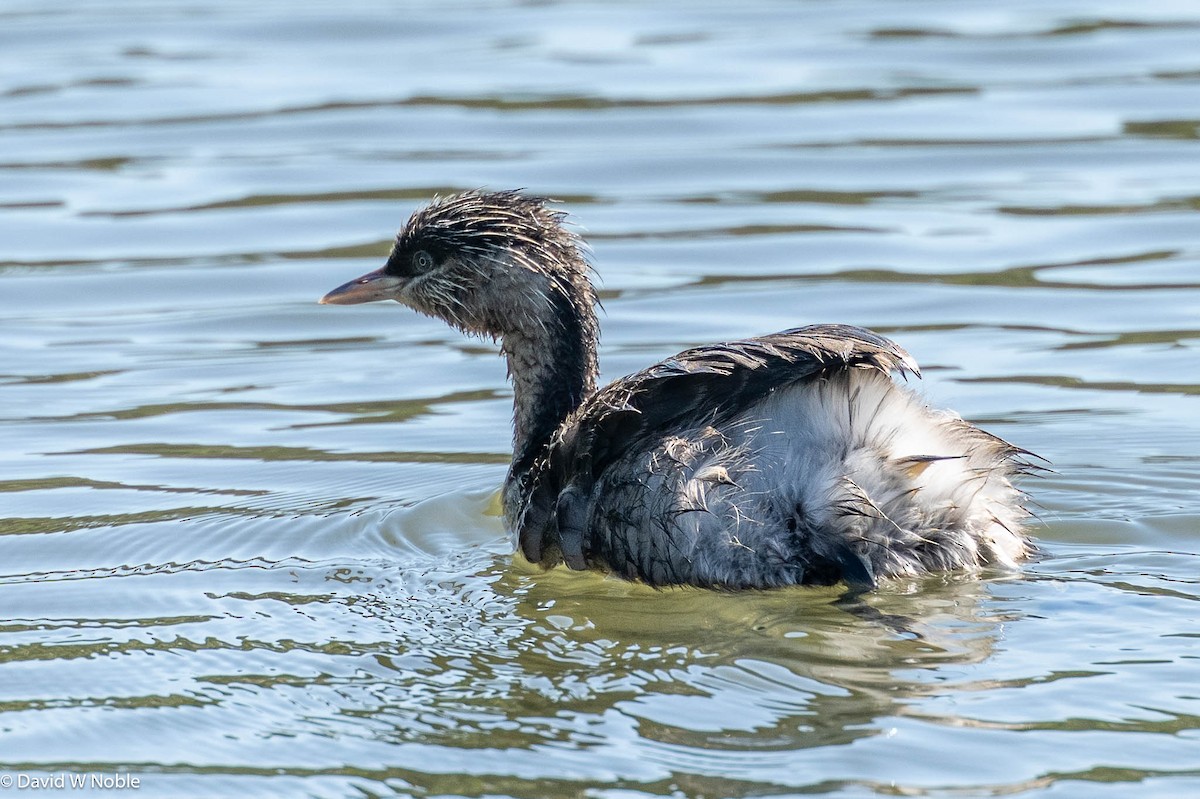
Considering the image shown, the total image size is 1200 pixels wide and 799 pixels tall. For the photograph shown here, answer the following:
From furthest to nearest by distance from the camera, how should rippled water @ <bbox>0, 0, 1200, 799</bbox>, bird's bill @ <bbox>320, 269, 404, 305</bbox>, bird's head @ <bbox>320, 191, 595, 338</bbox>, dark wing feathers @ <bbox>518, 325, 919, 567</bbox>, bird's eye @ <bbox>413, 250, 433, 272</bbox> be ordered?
bird's bill @ <bbox>320, 269, 404, 305</bbox>
bird's eye @ <bbox>413, 250, 433, 272</bbox>
bird's head @ <bbox>320, 191, 595, 338</bbox>
dark wing feathers @ <bbox>518, 325, 919, 567</bbox>
rippled water @ <bbox>0, 0, 1200, 799</bbox>

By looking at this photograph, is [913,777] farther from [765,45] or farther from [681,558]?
[765,45]

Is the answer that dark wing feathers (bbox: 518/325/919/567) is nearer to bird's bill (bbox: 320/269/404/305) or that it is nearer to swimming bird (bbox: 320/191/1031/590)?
swimming bird (bbox: 320/191/1031/590)

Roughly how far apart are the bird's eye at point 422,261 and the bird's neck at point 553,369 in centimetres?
46

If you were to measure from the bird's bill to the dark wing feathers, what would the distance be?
4.12ft

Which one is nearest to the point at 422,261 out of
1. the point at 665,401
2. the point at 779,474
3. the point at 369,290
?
the point at 369,290

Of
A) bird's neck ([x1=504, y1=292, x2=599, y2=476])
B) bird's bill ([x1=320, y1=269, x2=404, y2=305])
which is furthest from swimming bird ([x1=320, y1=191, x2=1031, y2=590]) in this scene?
bird's bill ([x1=320, y1=269, x2=404, y2=305])

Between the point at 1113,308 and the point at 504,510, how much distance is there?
4343 millimetres

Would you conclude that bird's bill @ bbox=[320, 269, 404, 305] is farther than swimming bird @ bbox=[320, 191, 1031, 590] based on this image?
Yes

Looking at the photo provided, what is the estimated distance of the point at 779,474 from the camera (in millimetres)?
5926

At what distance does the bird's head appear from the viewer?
706 centimetres

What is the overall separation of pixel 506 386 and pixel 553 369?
2272 millimetres

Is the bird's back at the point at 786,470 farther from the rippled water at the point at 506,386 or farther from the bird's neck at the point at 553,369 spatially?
the bird's neck at the point at 553,369

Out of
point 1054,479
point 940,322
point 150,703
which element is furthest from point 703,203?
point 150,703

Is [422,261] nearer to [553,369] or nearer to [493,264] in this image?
[493,264]
